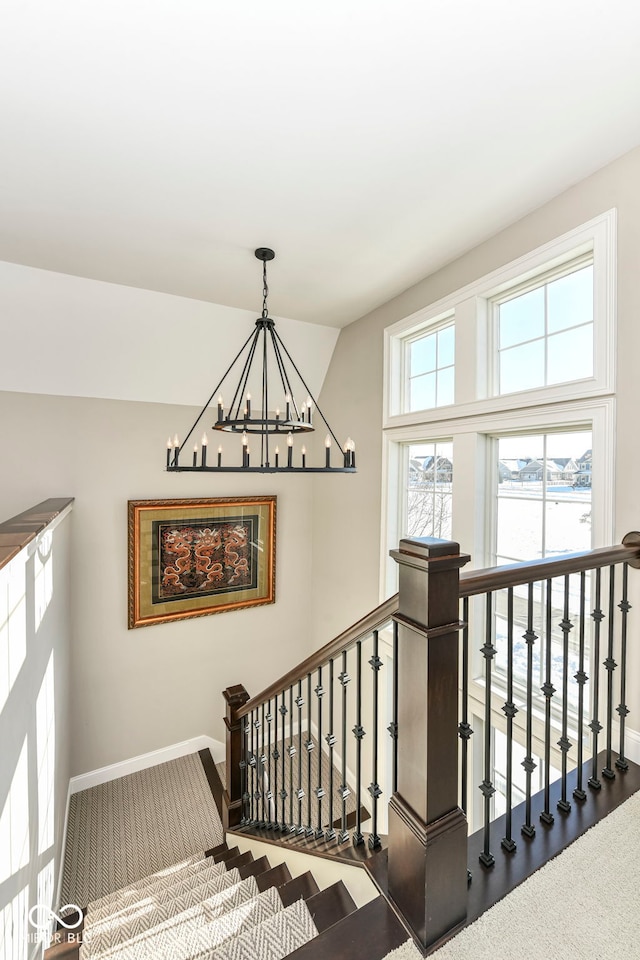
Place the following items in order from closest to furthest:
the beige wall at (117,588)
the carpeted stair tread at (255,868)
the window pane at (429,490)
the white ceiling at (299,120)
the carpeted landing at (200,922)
→ 1. the white ceiling at (299,120)
2. the carpeted landing at (200,922)
3. the carpeted stair tread at (255,868)
4. the window pane at (429,490)
5. the beige wall at (117,588)

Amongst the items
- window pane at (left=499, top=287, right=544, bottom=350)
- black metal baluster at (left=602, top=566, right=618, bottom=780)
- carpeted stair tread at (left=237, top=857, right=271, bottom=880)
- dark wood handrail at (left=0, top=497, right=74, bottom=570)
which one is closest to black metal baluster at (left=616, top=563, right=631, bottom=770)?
black metal baluster at (left=602, top=566, right=618, bottom=780)

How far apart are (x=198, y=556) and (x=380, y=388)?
226 centimetres

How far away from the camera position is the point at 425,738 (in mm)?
1078

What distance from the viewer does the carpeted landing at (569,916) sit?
1021mm

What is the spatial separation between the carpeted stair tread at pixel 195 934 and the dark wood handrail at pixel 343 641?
774 mm

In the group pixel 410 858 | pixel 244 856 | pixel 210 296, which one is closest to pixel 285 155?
pixel 210 296

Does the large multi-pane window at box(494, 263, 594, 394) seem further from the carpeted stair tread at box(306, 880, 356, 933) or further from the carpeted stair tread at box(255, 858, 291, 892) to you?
the carpeted stair tread at box(255, 858, 291, 892)

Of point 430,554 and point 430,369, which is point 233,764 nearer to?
point 430,554

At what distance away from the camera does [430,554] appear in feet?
3.45

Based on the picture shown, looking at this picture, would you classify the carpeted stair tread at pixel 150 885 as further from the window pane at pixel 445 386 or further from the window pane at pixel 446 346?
the window pane at pixel 446 346

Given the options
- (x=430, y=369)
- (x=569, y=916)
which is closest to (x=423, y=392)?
(x=430, y=369)

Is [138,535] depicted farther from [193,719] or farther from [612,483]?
[612,483]

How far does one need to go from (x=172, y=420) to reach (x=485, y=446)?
2685mm

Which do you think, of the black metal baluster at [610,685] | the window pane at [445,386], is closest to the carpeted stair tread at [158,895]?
the black metal baluster at [610,685]
